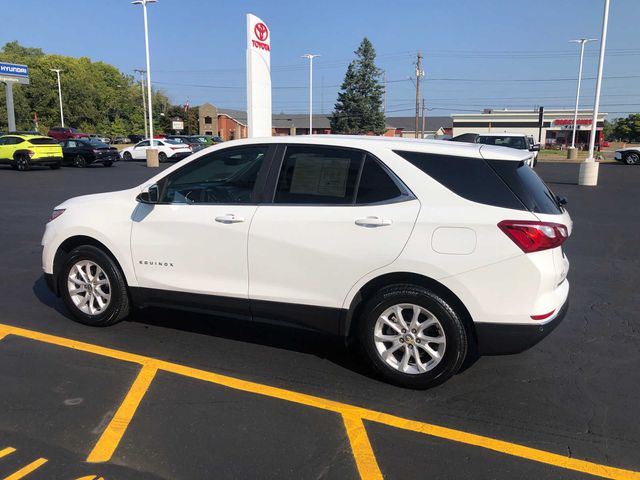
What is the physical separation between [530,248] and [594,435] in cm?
118

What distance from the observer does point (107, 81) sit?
362 ft

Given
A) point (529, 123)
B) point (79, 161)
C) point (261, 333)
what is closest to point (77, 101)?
point (79, 161)

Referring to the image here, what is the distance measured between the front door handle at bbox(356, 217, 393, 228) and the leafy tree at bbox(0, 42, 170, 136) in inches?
3210

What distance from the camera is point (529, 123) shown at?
91000mm

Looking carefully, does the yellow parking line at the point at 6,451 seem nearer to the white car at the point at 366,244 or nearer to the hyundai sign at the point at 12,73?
the white car at the point at 366,244

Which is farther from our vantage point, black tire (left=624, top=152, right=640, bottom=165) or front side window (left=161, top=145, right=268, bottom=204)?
A: black tire (left=624, top=152, right=640, bottom=165)

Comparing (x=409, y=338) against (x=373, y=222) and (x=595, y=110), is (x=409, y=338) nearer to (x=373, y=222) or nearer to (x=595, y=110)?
(x=373, y=222)

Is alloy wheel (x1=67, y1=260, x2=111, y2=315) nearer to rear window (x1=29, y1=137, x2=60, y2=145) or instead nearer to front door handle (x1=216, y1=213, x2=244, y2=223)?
front door handle (x1=216, y1=213, x2=244, y2=223)

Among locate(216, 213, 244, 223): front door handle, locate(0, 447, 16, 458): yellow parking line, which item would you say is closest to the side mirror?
locate(216, 213, 244, 223): front door handle

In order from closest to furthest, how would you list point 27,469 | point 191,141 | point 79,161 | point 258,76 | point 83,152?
point 27,469, point 258,76, point 83,152, point 79,161, point 191,141

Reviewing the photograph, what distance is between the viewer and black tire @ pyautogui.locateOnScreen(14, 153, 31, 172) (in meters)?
23.3

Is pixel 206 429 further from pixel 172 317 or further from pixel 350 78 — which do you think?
pixel 350 78

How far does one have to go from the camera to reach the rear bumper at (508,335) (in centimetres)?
348

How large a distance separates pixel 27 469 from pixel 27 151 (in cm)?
2389
